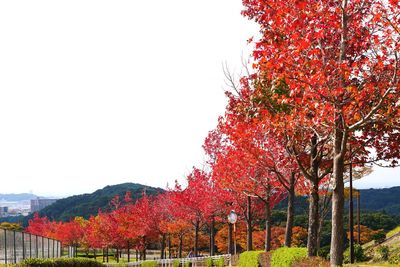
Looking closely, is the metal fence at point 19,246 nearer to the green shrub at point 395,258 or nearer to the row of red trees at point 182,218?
the row of red trees at point 182,218

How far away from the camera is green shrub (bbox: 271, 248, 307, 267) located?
18.0 m

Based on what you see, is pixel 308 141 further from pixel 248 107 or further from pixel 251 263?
pixel 251 263

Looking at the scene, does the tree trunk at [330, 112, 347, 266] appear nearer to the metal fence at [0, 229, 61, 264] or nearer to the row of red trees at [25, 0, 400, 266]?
the row of red trees at [25, 0, 400, 266]

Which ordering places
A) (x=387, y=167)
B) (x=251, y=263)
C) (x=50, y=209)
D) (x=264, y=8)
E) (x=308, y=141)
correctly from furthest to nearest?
(x=50, y=209), (x=251, y=263), (x=308, y=141), (x=387, y=167), (x=264, y=8)

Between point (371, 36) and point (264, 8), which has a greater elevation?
point (264, 8)

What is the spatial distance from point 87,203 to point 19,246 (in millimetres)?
112736

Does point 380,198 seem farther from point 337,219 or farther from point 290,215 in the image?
point 337,219

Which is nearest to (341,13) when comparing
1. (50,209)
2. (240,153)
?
(240,153)

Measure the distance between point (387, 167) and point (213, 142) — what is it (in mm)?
22075


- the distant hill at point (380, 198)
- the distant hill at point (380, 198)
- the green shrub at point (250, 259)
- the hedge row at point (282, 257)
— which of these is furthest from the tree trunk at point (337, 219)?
the distant hill at point (380, 198)

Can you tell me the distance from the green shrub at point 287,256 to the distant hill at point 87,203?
→ 367ft

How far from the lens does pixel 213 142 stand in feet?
131

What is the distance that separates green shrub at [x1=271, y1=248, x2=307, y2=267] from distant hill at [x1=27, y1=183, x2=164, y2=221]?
112007 mm

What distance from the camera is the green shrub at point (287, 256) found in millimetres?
18022
